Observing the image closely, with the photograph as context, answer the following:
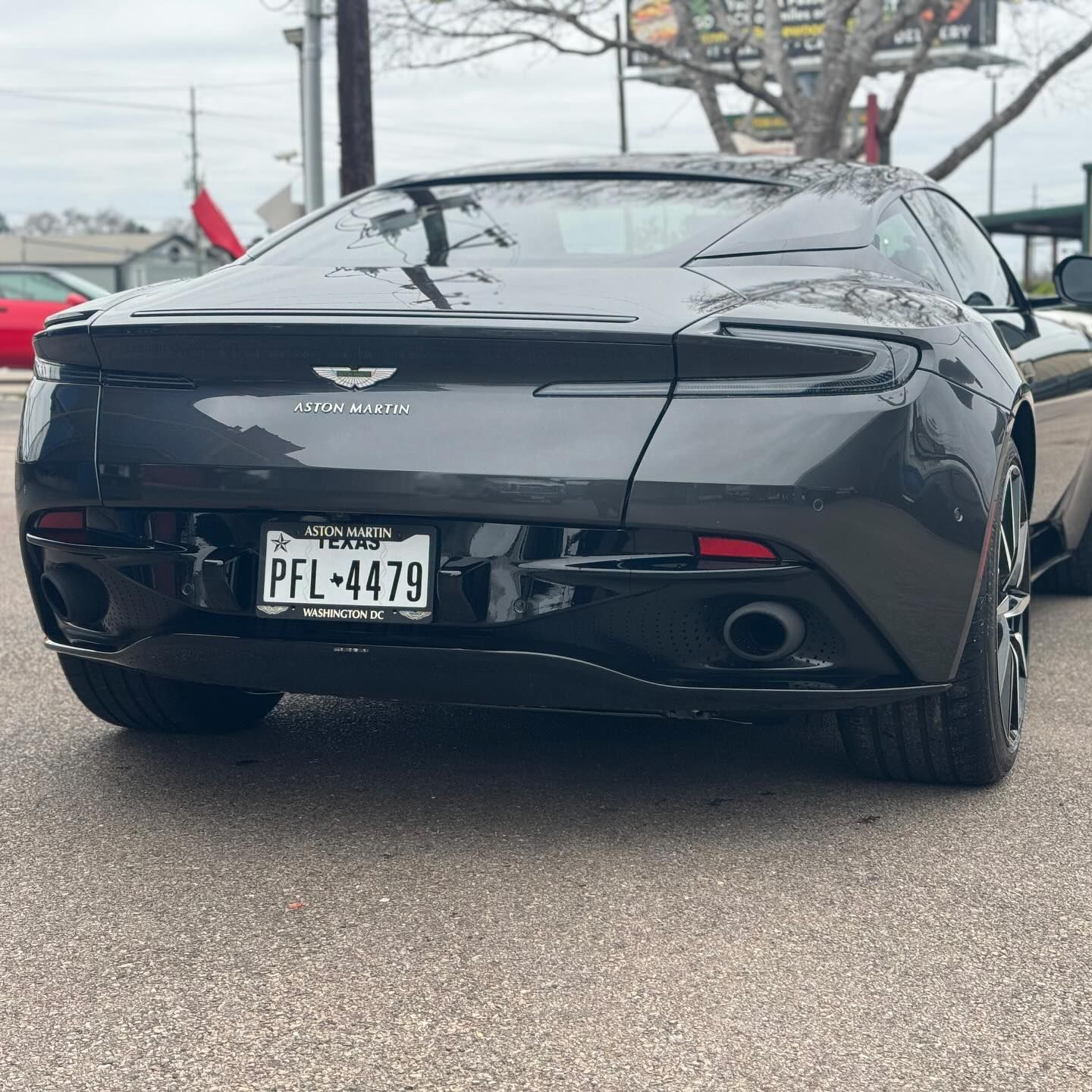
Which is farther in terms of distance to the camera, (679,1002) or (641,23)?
(641,23)

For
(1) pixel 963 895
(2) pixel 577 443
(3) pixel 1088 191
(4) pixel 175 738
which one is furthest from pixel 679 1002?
(3) pixel 1088 191

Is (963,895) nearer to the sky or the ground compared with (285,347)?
nearer to the ground

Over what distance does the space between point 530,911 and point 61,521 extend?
46.6 inches

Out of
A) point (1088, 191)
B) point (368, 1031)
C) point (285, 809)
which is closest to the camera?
point (368, 1031)

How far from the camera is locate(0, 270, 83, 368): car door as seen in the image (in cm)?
2011

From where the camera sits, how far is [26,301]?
66.8 feet

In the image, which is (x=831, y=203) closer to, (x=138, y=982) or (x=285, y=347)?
(x=285, y=347)

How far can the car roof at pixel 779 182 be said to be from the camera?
3.47 meters

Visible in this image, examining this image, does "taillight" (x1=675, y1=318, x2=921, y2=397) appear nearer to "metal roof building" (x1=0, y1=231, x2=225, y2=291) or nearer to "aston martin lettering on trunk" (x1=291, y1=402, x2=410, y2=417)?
"aston martin lettering on trunk" (x1=291, y1=402, x2=410, y2=417)

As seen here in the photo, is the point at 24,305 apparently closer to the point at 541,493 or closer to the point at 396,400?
the point at 396,400

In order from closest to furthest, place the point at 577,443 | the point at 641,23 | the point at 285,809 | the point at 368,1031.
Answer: the point at 368,1031
the point at 577,443
the point at 285,809
the point at 641,23

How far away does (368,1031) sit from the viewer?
89.7 inches

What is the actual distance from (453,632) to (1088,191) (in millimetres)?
26071

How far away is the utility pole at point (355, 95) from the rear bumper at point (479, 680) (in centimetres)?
1237
